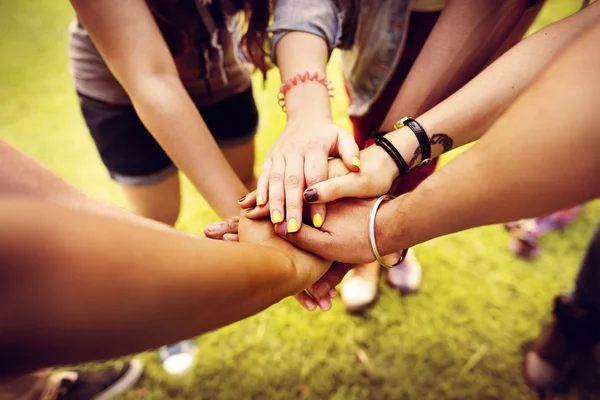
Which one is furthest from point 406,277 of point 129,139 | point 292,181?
point 129,139

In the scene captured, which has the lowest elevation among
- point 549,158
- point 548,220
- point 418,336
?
point 418,336

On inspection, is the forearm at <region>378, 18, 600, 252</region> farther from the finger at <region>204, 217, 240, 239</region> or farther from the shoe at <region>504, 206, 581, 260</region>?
the shoe at <region>504, 206, 581, 260</region>

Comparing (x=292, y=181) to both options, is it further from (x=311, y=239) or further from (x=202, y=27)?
(x=202, y=27)

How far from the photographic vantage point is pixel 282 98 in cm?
105

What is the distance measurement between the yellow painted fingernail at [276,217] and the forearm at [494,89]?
348mm

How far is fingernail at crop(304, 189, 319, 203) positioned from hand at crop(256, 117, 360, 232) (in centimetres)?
2

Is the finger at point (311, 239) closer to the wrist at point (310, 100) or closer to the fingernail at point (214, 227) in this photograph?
the fingernail at point (214, 227)

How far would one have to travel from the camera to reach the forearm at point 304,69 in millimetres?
1004

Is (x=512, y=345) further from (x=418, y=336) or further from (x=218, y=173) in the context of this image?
(x=218, y=173)

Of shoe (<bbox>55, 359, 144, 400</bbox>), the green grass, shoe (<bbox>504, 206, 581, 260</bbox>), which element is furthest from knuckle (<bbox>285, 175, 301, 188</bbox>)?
shoe (<bbox>504, 206, 581, 260</bbox>)

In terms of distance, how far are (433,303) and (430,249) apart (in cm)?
30

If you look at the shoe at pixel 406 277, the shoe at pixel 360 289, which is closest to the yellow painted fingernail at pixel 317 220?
the shoe at pixel 360 289

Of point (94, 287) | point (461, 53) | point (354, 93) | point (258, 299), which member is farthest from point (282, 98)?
point (94, 287)

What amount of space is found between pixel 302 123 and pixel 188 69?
42 centimetres
